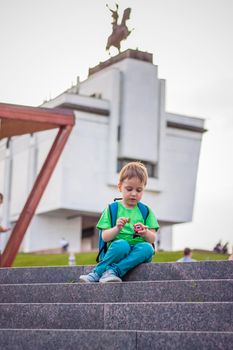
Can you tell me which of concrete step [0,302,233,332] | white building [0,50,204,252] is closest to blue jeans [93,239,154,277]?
concrete step [0,302,233,332]

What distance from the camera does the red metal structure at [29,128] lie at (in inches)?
623

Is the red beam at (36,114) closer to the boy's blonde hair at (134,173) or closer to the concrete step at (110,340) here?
the boy's blonde hair at (134,173)

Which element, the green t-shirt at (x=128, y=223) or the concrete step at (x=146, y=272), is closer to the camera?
the concrete step at (x=146, y=272)

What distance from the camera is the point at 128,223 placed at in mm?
6727

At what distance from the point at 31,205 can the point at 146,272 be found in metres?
10.1

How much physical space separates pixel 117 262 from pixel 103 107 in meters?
48.0

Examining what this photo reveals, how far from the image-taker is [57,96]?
54312 millimetres

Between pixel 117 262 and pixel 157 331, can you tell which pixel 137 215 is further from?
pixel 157 331

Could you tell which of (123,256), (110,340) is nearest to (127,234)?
(123,256)

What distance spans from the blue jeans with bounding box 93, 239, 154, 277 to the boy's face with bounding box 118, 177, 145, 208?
352mm

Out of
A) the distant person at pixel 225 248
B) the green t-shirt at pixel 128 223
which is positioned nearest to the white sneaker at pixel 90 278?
the green t-shirt at pixel 128 223

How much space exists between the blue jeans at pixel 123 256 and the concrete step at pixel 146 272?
A: 0.35ft

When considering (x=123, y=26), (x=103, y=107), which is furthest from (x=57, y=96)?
(x=123, y=26)

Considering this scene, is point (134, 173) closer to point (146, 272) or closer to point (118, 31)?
point (146, 272)
